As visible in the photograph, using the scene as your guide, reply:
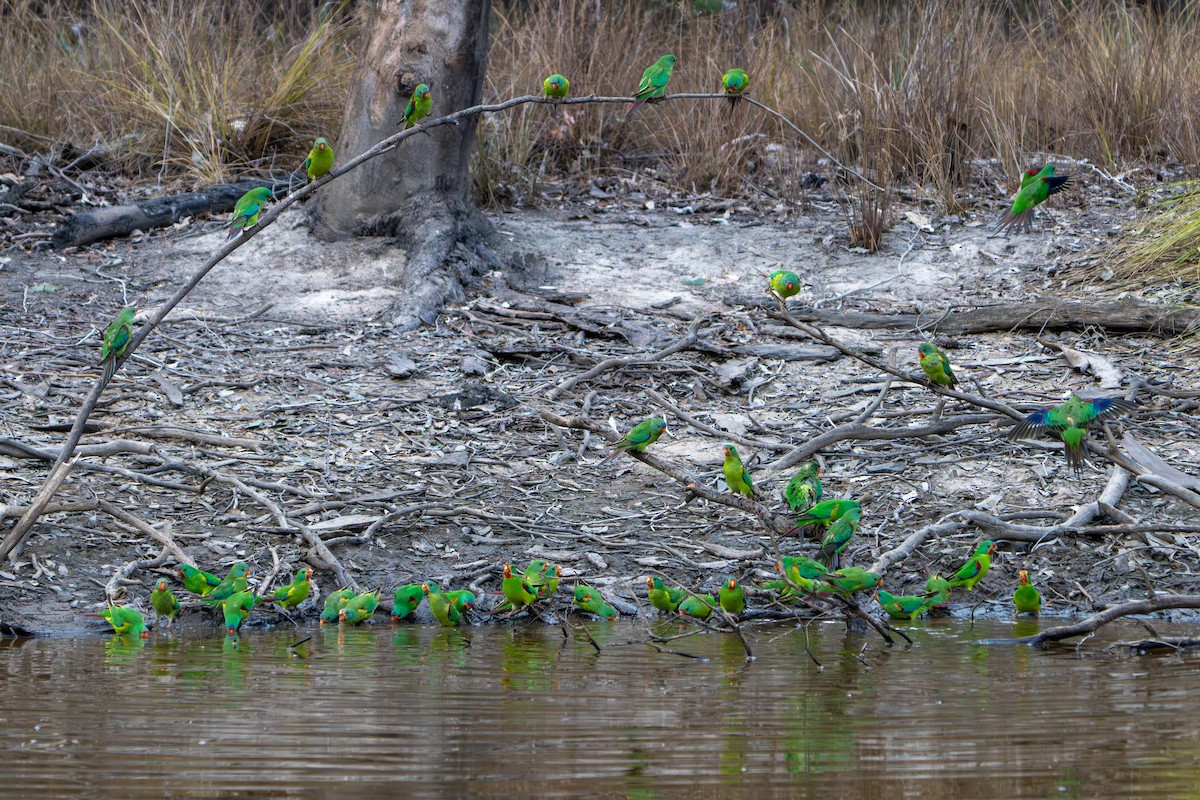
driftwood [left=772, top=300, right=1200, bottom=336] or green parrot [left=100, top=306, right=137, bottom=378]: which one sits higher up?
green parrot [left=100, top=306, right=137, bottom=378]

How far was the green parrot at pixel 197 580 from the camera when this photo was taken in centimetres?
421

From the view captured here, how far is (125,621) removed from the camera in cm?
405

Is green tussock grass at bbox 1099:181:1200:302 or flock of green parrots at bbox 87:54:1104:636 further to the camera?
green tussock grass at bbox 1099:181:1200:302

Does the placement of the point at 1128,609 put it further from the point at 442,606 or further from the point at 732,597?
the point at 442,606

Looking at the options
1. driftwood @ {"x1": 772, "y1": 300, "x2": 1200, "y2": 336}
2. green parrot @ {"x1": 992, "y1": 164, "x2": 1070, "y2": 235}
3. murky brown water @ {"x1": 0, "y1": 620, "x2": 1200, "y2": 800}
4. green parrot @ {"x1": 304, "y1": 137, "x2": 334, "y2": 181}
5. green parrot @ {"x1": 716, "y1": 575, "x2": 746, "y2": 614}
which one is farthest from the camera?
driftwood @ {"x1": 772, "y1": 300, "x2": 1200, "y2": 336}

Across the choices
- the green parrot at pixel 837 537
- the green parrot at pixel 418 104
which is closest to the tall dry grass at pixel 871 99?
the green parrot at pixel 418 104

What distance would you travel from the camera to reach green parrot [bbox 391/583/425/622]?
14.1ft

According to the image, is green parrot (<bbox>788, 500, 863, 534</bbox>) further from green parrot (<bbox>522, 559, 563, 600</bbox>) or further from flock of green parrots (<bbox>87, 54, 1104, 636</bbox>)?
green parrot (<bbox>522, 559, 563, 600</bbox>)

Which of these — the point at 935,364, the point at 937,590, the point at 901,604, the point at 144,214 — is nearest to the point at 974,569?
the point at 937,590

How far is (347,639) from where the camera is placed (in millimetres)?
4055

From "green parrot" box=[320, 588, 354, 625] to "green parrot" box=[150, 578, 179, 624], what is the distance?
1.62 feet

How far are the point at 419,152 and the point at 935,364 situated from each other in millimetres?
3764

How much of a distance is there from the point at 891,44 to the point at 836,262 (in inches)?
82.4

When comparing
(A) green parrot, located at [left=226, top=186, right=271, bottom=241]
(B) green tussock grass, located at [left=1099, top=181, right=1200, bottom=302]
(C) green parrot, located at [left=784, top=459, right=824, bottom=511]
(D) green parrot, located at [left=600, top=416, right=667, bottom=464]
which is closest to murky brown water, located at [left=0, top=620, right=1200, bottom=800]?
(C) green parrot, located at [left=784, top=459, right=824, bottom=511]
